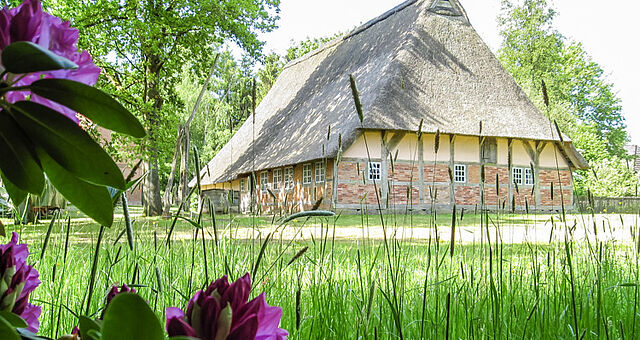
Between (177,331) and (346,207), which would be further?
(346,207)

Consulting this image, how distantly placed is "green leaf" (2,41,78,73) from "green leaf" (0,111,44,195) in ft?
0.24

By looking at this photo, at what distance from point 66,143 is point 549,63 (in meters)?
34.5

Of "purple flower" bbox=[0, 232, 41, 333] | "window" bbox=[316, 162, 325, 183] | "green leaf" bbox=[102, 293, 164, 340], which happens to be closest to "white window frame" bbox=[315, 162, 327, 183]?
"window" bbox=[316, 162, 325, 183]

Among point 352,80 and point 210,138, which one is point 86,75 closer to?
point 352,80

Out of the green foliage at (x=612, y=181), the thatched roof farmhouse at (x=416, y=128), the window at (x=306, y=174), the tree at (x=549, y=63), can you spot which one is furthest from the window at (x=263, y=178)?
the tree at (x=549, y=63)

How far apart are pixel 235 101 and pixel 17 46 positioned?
3697 centimetres

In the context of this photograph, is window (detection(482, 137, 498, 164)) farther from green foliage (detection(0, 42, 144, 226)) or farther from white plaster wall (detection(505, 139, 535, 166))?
green foliage (detection(0, 42, 144, 226))

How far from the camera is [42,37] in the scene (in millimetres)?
353

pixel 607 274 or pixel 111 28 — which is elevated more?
pixel 111 28

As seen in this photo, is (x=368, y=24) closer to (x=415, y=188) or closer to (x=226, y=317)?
(x=415, y=188)

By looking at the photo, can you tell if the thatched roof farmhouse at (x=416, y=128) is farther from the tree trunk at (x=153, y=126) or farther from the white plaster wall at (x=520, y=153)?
the tree trunk at (x=153, y=126)

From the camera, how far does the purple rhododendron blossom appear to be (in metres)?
0.34

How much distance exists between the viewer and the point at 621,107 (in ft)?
117

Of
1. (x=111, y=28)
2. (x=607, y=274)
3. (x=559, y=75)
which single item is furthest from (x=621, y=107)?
(x=607, y=274)
